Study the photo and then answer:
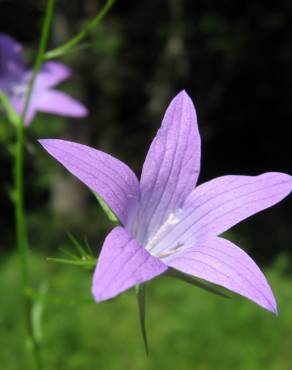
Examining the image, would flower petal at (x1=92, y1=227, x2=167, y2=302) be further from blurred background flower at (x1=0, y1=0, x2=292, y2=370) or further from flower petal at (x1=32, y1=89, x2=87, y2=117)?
blurred background flower at (x1=0, y1=0, x2=292, y2=370)

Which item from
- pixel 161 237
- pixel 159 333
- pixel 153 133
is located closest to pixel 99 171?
pixel 161 237

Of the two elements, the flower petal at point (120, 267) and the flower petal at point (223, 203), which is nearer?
the flower petal at point (120, 267)

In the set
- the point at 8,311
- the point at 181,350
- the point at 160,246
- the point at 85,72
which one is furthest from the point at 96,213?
the point at 160,246

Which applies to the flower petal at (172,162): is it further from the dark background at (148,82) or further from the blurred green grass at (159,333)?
the dark background at (148,82)

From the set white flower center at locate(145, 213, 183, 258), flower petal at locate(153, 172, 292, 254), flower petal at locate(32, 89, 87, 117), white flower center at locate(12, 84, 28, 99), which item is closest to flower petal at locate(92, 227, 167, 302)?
flower petal at locate(153, 172, 292, 254)

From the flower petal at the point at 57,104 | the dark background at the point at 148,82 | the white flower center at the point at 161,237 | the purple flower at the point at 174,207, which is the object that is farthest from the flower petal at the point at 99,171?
the dark background at the point at 148,82

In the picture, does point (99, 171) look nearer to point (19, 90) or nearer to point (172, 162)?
point (172, 162)
